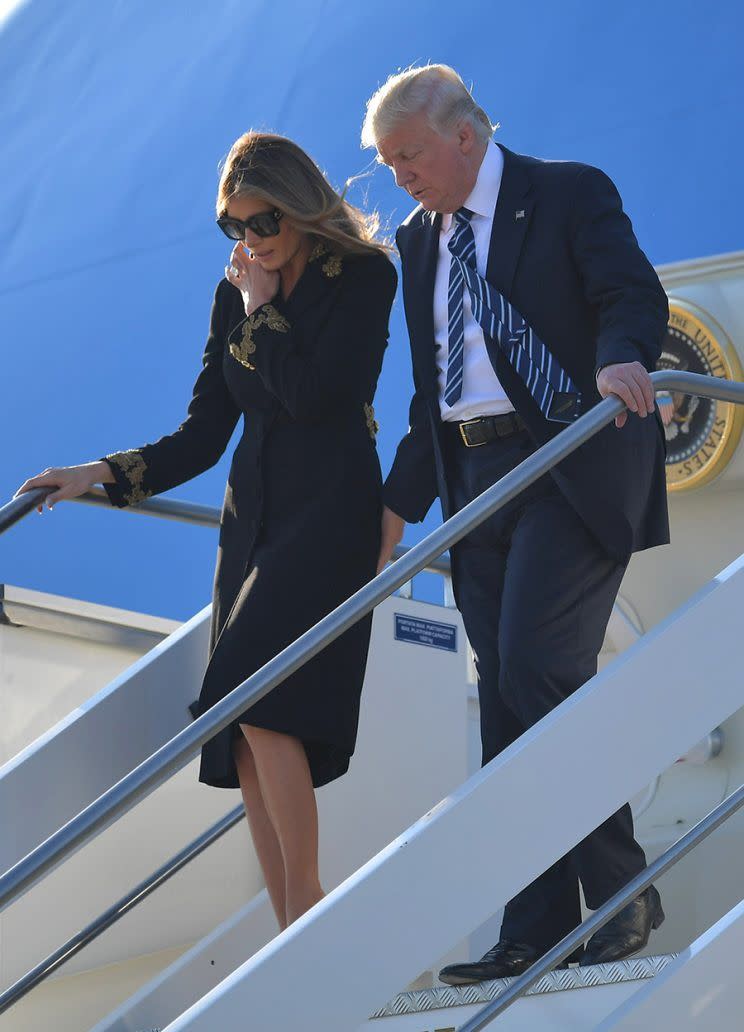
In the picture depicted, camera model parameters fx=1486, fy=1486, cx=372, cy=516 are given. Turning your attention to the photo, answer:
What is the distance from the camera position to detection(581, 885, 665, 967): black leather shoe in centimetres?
204

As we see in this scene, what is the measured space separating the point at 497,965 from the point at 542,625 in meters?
0.48

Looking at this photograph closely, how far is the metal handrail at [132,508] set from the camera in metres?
2.34

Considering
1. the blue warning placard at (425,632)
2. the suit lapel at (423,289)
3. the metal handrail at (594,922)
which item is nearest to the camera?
the metal handrail at (594,922)

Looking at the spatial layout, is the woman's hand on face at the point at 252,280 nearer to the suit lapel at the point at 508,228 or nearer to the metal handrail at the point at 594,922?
the suit lapel at the point at 508,228

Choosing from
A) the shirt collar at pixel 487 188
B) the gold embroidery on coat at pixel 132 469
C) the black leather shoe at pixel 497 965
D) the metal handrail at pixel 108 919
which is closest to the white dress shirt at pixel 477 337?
the shirt collar at pixel 487 188

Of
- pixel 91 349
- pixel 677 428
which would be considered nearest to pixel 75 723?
pixel 677 428

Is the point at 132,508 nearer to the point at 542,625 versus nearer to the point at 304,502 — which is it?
the point at 304,502

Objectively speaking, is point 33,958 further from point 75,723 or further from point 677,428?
point 677,428

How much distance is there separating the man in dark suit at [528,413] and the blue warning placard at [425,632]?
85cm

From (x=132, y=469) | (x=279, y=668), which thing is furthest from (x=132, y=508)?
(x=279, y=668)

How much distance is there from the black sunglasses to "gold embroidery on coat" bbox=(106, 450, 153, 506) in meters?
0.44

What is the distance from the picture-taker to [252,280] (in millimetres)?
2279

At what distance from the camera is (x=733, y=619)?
6.11 ft

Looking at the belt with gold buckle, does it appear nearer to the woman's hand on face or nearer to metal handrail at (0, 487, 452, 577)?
metal handrail at (0, 487, 452, 577)
